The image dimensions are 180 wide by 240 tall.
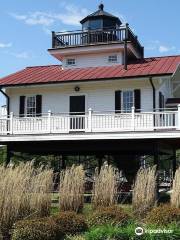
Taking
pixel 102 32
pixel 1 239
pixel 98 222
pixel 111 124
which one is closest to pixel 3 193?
pixel 1 239

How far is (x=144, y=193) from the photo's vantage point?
49.1ft

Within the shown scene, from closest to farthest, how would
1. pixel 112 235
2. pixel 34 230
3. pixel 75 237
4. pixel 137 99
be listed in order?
pixel 112 235 → pixel 34 230 → pixel 75 237 → pixel 137 99

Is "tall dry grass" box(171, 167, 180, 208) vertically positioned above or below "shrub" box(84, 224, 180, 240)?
above

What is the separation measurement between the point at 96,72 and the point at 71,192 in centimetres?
1133

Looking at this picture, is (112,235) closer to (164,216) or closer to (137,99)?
(164,216)

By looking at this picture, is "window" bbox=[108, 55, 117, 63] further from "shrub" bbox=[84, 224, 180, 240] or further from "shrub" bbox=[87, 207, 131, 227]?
"shrub" bbox=[84, 224, 180, 240]

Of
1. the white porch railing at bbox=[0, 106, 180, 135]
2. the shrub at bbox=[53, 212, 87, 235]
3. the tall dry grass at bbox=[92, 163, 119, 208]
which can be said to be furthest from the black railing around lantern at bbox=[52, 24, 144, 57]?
the shrub at bbox=[53, 212, 87, 235]

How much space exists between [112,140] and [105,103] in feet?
9.59

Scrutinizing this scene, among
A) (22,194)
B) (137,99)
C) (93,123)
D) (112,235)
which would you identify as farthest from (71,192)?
(137,99)

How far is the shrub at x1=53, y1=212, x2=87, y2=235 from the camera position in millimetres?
12055

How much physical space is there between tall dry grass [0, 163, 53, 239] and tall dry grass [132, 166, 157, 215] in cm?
266

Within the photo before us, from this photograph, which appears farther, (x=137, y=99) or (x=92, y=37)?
(x=92, y=37)

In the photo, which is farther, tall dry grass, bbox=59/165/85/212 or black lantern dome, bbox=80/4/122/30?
black lantern dome, bbox=80/4/122/30

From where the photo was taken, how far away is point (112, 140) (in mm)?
22000
